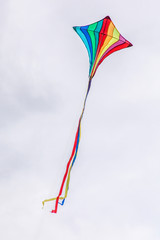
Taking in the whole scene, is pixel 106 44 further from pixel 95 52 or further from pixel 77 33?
pixel 77 33

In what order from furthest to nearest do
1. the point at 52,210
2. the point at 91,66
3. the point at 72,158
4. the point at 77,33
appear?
1. the point at 77,33
2. the point at 91,66
3. the point at 72,158
4. the point at 52,210

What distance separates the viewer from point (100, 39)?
58.7 ft

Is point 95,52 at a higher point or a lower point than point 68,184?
higher

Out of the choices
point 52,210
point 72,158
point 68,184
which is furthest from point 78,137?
point 52,210

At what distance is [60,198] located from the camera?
1370 cm

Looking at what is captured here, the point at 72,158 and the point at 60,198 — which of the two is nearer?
the point at 60,198

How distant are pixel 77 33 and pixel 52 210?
11.6 m

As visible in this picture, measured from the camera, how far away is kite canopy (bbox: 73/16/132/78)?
1714 cm

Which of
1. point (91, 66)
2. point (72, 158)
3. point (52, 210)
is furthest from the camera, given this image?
point (91, 66)

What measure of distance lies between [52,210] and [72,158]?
2915 millimetres

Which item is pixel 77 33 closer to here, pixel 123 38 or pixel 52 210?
pixel 123 38

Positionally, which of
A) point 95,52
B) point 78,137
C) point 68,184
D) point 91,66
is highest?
point 95,52

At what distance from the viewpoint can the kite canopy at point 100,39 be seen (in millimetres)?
17141

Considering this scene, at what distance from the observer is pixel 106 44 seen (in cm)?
1798
